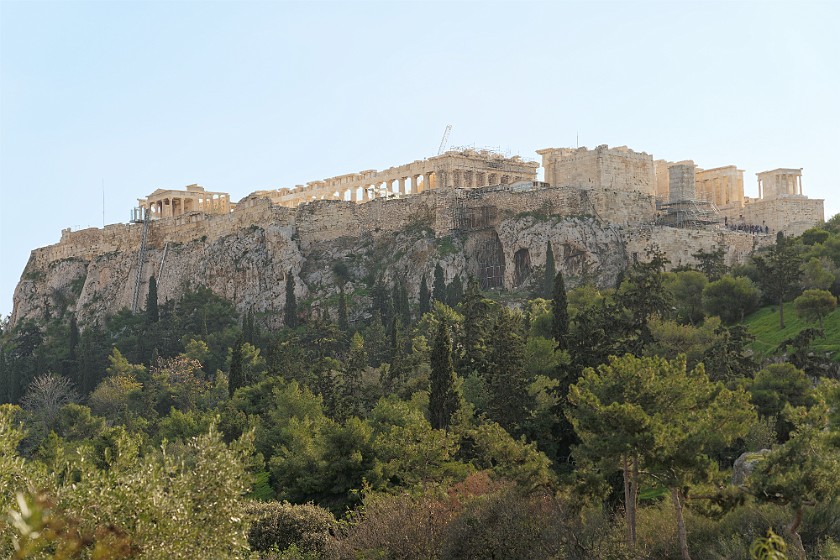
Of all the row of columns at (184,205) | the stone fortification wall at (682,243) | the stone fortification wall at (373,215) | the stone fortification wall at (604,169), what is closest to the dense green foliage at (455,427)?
the stone fortification wall at (682,243)

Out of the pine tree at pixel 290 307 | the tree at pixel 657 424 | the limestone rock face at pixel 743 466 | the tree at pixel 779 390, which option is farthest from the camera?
the pine tree at pixel 290 307

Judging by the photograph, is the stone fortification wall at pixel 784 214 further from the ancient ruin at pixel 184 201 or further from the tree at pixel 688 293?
the ancient ruin at pixel 184 201

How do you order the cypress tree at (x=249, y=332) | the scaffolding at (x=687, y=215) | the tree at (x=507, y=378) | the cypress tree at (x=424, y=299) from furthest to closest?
the scaffolding at (x=687, y=215) < the cypress tree at (x=249, y=332) < the cypress tree at (x=424, y=299) < the tree at (x=507, y=378)

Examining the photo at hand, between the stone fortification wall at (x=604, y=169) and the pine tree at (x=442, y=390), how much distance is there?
31.7 m

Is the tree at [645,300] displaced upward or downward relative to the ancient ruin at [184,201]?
downward

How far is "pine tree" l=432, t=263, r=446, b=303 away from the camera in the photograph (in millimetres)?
67438

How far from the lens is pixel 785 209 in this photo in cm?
7575

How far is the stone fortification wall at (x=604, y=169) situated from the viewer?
235 ft

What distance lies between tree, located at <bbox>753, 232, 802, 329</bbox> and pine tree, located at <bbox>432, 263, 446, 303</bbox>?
667 inches

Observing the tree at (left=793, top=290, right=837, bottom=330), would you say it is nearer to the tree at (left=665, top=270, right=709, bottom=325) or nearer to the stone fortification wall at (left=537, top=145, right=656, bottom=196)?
the tree at (left=665, top=270, right=709, bottom=325)

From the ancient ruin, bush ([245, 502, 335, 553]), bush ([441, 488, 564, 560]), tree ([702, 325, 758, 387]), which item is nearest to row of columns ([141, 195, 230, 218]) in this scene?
the ancient ruin

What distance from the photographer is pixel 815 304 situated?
163 ft

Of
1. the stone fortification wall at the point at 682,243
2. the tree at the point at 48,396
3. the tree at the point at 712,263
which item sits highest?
the stone fortification wall at the point at 682,243

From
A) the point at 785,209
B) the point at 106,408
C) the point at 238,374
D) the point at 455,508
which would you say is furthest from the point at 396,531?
the point at 785,209
